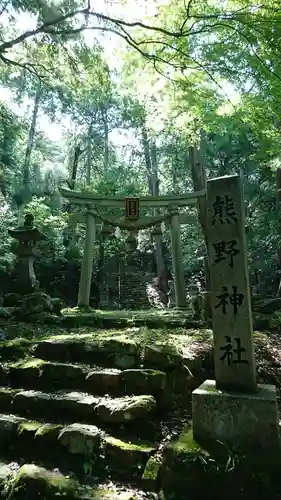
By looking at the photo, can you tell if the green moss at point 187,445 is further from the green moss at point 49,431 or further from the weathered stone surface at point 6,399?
the weathered stone surface at point 6,399

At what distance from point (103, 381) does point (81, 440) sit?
737 millimetres

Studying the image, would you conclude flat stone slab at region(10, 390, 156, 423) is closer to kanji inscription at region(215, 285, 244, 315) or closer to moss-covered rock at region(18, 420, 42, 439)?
moss-covered rock at region(18, 420, 42, 439)

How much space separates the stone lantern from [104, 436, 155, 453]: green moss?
620 centimetres

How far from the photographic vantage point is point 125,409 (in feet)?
9.78

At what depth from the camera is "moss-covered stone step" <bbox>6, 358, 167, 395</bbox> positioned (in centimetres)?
343

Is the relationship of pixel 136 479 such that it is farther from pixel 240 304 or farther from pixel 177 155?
pixel 177 155

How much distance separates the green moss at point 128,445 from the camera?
2719 millimetres

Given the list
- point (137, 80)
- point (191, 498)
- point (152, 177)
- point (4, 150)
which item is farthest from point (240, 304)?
point (152, 177)

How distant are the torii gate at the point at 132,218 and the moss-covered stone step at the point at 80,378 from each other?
A: 5.64 m

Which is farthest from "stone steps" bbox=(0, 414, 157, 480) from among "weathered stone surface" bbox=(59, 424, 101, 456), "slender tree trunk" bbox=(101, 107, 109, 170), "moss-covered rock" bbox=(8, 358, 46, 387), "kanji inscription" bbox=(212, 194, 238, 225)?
"slender tree trunk" bbox=(101, 107, 109, 170)

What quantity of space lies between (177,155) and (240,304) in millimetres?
19281

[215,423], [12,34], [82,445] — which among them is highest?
[12,34]

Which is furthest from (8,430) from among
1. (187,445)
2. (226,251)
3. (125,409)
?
(226,251)

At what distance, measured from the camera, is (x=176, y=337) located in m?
4.82
